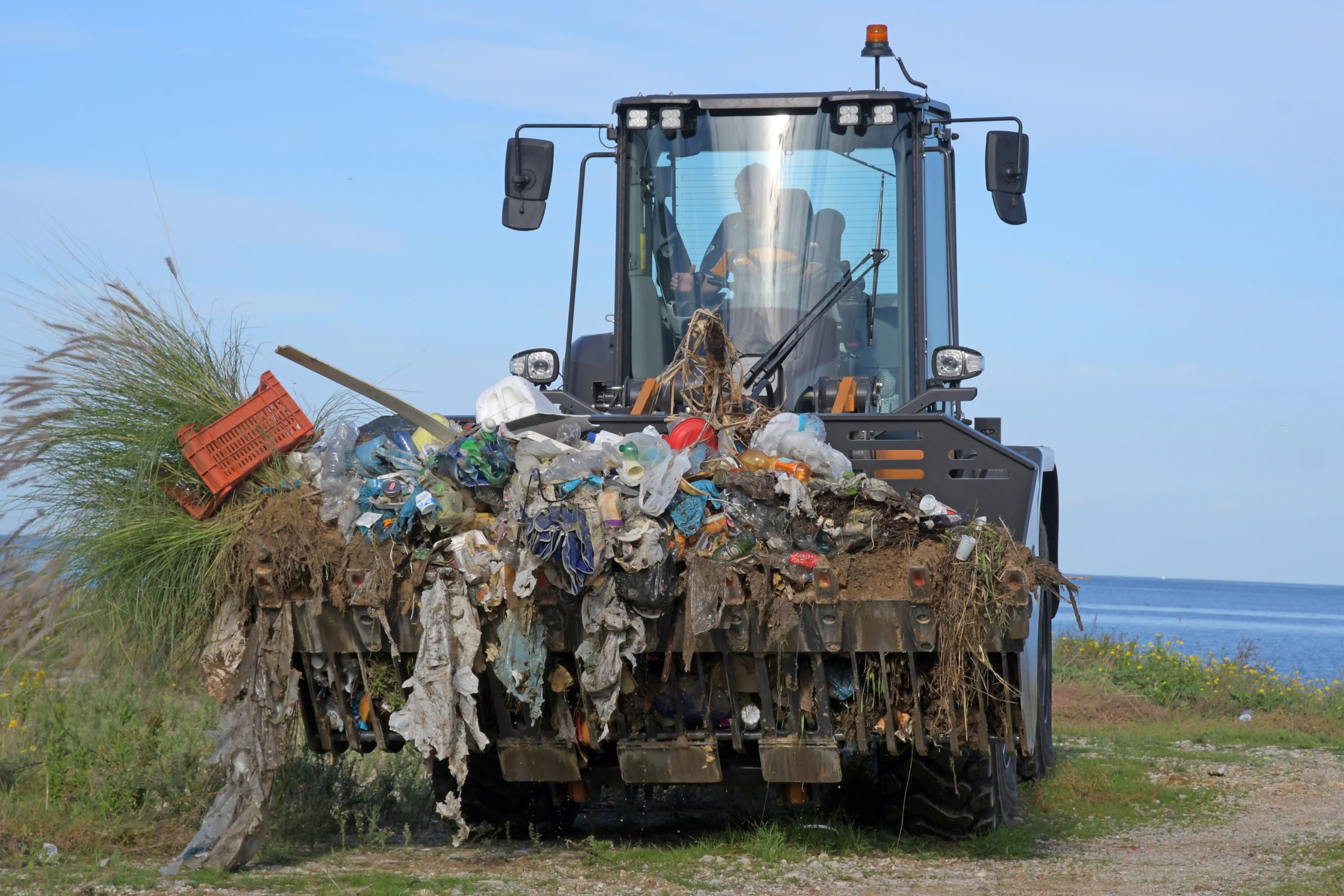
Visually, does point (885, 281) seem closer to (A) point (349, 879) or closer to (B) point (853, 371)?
(B) point (853, 371)

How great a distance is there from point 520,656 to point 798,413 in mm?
1937

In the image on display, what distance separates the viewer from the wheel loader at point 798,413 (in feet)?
15.5

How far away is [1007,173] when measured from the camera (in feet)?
21.9

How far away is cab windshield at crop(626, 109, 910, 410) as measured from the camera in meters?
6.33

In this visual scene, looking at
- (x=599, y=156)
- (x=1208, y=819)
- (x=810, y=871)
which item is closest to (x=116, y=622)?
(x=810, y=871)

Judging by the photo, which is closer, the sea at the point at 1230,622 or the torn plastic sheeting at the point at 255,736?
the torn plastic sheeting at the point at 255,736

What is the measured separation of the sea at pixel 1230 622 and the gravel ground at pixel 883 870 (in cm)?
112

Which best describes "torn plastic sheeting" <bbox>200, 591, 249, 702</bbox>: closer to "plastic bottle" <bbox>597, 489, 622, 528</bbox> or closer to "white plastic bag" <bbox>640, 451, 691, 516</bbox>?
"plastic bottle" <bbox>597, 489, 622, 528</bbox>

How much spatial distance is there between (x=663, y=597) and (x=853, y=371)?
2.18m

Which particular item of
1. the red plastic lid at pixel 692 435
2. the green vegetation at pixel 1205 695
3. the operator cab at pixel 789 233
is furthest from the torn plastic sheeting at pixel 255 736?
the green vegetation at pixel 1205 695

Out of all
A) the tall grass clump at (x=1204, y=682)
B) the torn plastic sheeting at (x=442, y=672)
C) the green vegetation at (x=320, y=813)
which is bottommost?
the green vegetation at (x=320, y=813)

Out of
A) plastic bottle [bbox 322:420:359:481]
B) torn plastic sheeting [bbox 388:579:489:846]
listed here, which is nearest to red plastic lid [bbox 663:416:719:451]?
torn plastic sheeting [bbox 388:579:489:846]

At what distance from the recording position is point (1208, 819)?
22.2 feet

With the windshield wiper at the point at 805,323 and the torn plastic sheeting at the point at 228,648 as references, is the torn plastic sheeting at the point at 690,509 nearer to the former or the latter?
the windshield wiper at the point at 805,323
